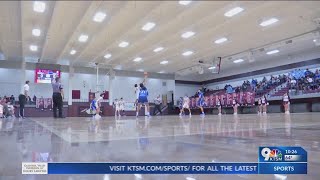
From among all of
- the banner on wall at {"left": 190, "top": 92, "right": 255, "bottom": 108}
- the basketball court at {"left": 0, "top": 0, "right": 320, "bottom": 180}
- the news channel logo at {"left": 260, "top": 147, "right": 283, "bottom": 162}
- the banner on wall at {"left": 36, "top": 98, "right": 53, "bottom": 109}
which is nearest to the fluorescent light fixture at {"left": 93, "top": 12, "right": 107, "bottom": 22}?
the basketball court at {"left": 0, "top": 0, "right": 320, "bottom": 180}

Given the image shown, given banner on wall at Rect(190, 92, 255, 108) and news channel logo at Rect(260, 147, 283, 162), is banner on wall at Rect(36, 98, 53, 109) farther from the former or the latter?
news channel logo at Rect(260, 147, 283, 162)

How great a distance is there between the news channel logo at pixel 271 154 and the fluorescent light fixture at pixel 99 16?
73 cm

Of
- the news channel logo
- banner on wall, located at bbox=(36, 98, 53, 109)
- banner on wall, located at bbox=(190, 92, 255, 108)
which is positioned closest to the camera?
the news channel logo

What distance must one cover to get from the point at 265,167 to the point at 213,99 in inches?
978

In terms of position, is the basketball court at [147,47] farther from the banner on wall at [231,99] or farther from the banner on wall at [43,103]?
the banner on wall at [43,103]

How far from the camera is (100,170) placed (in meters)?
0.97

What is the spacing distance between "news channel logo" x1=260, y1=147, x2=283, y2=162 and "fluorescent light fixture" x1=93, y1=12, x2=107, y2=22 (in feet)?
2.40

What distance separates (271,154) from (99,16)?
2.50ft

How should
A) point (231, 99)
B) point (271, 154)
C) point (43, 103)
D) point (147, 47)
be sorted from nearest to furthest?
point (271, 154) → point (147, 47) → point (43, 103) → point (231, 99)

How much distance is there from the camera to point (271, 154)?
0.92 meters

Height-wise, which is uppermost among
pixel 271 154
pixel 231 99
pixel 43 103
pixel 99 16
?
pixel 99 16

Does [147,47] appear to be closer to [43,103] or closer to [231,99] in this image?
[231,99]

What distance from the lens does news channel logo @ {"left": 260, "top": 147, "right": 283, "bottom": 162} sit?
0.91 m

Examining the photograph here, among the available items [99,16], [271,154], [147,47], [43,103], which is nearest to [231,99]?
[43,103]
